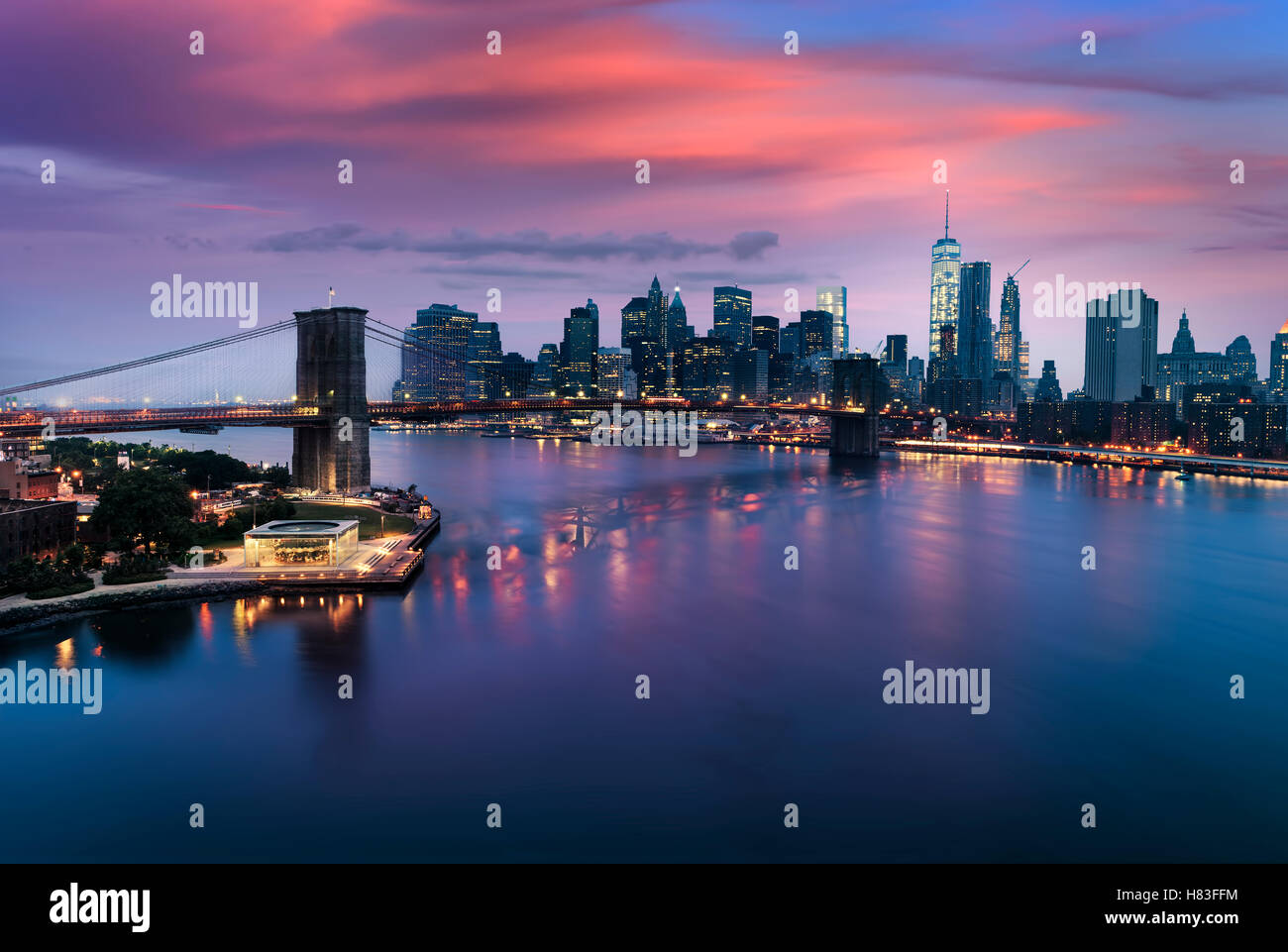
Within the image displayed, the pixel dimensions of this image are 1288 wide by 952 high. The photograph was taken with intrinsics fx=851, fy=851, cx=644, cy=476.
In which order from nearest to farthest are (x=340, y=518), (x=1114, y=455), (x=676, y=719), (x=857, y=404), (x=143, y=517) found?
(x=676, y=719), (x=143, y=517), (x=340, y=518), (x=1114, y=455), (x=857, y=404)

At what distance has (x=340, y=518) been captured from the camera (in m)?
32.6

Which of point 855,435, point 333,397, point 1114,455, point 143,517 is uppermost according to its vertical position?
point 333,397

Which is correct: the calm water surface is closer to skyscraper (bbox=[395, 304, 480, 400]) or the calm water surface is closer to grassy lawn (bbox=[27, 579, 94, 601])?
grassy lawn (bbox=[27, 579, 94, 601])

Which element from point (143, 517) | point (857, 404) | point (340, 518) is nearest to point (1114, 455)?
point (857, 404)

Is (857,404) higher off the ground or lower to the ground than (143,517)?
higher

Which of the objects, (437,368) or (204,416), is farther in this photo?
(437,368)

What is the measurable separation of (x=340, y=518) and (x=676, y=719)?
20.5m

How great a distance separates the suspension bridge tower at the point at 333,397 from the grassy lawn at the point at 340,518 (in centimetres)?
293

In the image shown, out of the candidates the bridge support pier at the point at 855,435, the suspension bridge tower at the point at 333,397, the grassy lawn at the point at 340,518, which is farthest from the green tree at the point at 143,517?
the bridge support pier at the point at 855,435

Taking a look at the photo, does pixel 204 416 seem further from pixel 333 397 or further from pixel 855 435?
pixel 855 435

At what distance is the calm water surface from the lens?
40.5ft

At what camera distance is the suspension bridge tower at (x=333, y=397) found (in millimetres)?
38094
